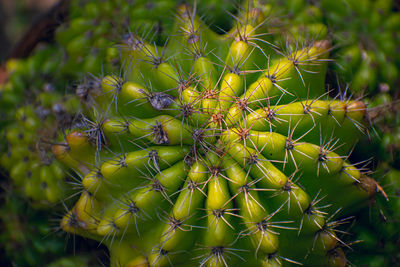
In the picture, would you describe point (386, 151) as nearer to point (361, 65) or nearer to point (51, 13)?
point (361, 65)

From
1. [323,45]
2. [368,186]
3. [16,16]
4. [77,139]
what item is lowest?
[368,186]

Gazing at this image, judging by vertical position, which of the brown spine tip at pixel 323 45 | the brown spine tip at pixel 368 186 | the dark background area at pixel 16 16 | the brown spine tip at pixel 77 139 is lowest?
the brown spine tip at pixel 368 186

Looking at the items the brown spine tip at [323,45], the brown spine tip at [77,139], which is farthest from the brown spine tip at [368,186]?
the brown spine tip at [77,139]

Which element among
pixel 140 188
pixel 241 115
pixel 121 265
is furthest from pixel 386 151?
pixel 121 265

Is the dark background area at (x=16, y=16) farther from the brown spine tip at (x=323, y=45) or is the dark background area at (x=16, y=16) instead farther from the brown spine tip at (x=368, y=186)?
the brown spine tip at (x=368, y=186)

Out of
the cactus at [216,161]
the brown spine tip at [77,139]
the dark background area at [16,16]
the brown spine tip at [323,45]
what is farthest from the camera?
the dark background area at [16,16]

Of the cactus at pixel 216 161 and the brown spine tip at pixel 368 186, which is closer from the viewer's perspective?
the cactus at pixel 216 161

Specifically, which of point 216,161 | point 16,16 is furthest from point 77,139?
point 16,16

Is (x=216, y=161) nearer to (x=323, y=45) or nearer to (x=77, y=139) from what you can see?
(x=77, y=139)

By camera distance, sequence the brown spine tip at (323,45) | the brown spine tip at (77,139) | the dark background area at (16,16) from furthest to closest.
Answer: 1. the dark background area at (16,16)
2. the brown spine tip at (323,45)
3. the brown spine tip at (77,139)
